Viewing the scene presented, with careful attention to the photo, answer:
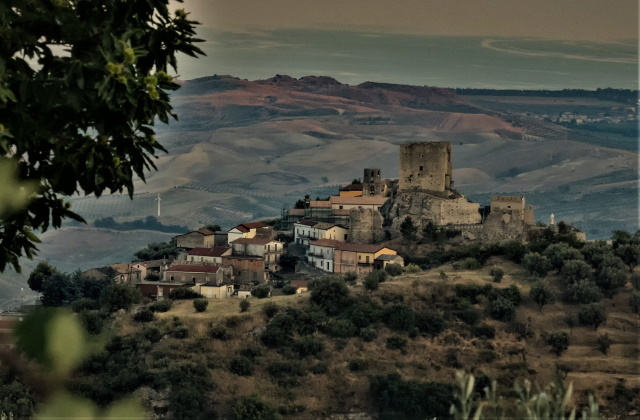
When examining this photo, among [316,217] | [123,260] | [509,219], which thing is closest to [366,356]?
[509,219]

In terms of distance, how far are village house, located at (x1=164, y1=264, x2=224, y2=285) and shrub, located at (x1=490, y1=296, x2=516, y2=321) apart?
11.1 meters

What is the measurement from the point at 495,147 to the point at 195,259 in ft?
460

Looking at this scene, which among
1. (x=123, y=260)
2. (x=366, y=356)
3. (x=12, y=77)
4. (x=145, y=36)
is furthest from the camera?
(x=123, y=260)

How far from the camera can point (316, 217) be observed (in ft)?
176

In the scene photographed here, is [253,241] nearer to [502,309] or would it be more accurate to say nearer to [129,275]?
[129,275]

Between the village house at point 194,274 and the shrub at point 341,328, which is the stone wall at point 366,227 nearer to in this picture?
the village house at point 194,274

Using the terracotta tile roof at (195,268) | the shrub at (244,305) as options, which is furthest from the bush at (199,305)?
the terracotta tile roof at (195,268)

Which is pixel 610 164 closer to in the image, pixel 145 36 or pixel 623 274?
pixel 623 274

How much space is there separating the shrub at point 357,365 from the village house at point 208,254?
10.1m

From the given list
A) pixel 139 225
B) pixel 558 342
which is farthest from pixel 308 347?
pixel 139 225

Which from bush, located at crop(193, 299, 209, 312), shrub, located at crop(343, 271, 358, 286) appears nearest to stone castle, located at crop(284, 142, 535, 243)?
shrub, located at crop(343, 271, 358, 286)

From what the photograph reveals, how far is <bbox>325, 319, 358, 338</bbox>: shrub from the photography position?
40938 millimetres

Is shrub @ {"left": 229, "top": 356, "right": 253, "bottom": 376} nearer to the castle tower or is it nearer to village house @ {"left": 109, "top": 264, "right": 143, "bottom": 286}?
village house @ {"left": 109, "top": 264, "right": 143, "bottom": 286}

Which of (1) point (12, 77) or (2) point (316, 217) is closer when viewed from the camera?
(1) point (12, 77)
